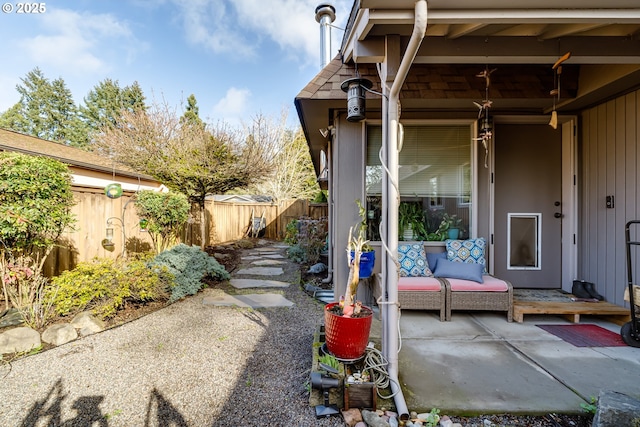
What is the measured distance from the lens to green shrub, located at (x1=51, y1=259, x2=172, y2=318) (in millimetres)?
3164

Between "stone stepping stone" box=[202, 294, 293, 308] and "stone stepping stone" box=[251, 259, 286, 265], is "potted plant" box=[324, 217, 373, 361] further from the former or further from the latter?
"stone stepping stone" box=[251, 259, 286, 265]

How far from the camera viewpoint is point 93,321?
121 inches

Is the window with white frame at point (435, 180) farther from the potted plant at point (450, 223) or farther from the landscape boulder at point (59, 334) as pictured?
the landscape boulder at point (59, 334)

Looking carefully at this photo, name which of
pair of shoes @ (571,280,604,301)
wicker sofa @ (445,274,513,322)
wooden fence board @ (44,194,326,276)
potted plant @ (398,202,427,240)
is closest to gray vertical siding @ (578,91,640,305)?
pair of shoes @ (571,280,604,301)

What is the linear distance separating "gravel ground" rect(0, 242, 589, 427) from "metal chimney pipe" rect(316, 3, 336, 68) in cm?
405

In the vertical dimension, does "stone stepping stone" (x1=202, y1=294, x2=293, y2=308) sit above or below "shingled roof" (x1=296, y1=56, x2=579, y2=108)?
below

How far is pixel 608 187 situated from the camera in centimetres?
337

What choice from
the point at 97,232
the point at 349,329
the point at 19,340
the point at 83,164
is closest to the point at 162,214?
the point at 97,232

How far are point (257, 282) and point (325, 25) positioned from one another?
433cm

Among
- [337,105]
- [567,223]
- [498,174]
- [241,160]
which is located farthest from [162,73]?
[567,223]

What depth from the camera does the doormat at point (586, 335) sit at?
264 cm

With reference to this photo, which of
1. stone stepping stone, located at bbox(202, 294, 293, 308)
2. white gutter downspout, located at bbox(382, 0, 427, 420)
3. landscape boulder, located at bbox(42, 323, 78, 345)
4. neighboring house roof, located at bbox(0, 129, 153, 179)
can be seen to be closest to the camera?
white gutter downspout, located at bbox(382, 0, 427, 420)

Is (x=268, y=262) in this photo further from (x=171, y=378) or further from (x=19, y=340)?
(x=171, y=378)

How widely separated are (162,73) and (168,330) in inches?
399
